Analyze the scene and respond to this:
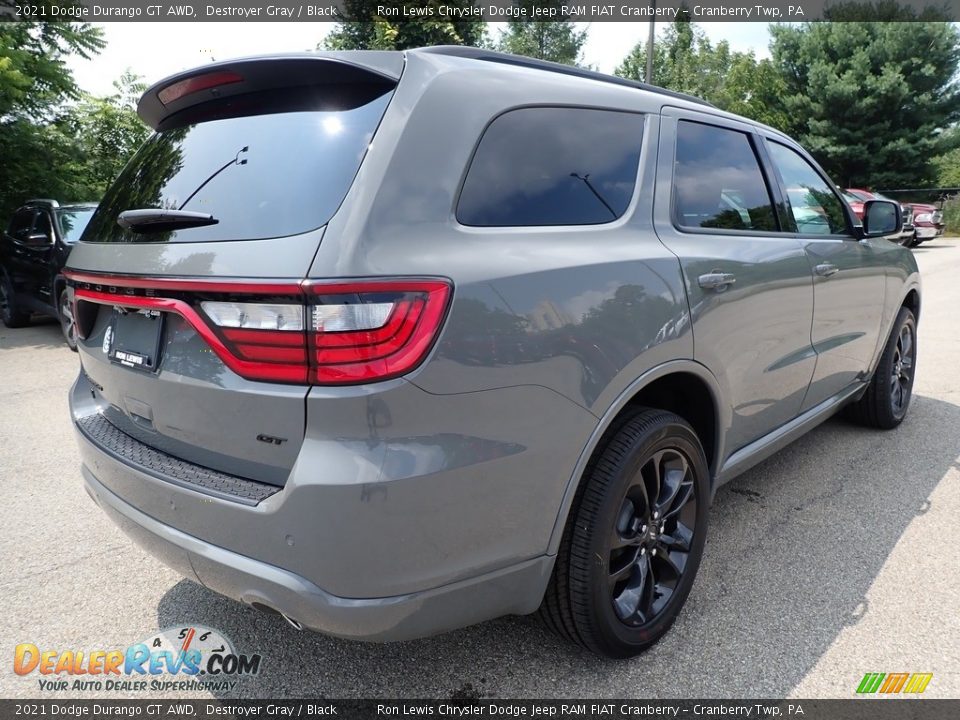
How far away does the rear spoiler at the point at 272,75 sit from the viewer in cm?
183

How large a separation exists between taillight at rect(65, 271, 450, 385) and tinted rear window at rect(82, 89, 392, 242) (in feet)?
0.63

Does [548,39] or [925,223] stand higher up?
[548,39]

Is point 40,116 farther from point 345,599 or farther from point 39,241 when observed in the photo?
point 345,599

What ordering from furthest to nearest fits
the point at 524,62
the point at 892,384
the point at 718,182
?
the point at 892,384 < the point at 718,182 < the point at 524,62

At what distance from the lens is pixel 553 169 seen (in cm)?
→ 206

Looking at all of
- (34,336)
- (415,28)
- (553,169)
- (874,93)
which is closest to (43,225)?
(34,336)

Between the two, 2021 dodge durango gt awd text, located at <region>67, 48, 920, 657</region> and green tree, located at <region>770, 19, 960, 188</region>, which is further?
green tree, located at <region>770, 19, 960, 188</region>

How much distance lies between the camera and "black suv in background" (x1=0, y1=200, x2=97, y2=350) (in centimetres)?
761

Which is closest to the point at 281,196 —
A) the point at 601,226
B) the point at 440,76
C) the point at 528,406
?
the point at 440,76

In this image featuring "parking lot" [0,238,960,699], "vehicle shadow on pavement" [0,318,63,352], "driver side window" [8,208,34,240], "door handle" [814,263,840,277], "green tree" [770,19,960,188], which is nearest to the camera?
"parking lot" [0,238,960,699]

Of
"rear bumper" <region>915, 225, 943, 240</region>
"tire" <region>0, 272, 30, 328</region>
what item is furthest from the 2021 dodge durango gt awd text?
"rear bumper" <region>915, 225, 943, 240</region>

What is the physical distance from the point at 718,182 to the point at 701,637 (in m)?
1.74

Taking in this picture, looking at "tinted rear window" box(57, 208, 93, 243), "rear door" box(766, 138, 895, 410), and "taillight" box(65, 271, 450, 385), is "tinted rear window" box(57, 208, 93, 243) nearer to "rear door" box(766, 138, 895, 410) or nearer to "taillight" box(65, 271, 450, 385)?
"taillight" box(65, 271, 450, 385)

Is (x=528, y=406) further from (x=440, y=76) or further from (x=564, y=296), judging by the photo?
(x=440, y=76)
